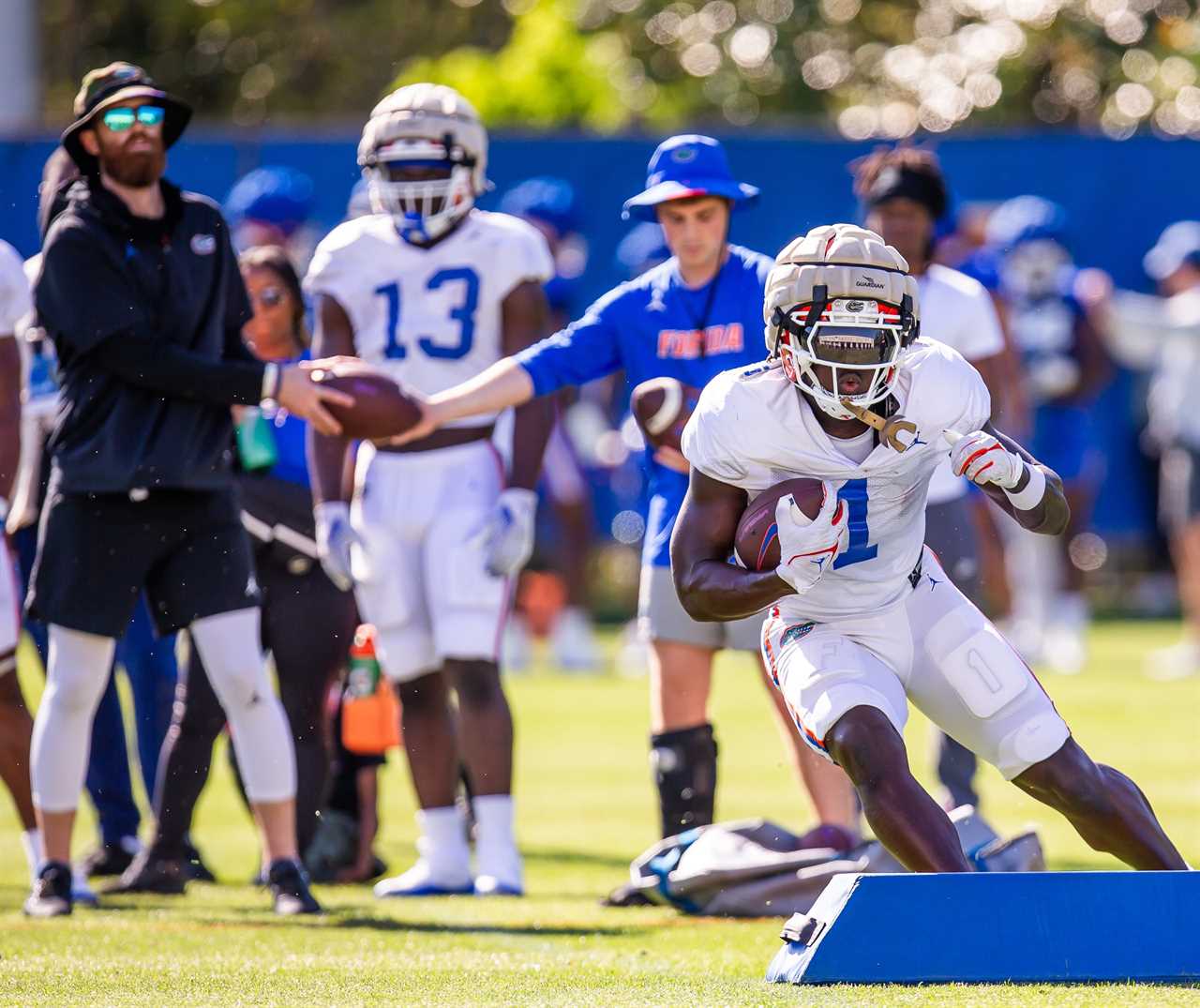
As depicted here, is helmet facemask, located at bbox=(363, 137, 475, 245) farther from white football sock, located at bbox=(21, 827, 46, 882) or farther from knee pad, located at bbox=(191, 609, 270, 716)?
white football sock, located at bbox=(21, 827, 46, 882)

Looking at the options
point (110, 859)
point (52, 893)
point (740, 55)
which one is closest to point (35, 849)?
point (52, 893)

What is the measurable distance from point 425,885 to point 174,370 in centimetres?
176

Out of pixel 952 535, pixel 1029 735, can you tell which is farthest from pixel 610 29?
pixel 1029 735

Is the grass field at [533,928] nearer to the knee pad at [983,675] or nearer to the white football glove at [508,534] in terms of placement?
the knee pad at [983,675]

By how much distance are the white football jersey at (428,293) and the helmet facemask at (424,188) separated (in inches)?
2.3

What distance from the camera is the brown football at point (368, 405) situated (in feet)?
19.8

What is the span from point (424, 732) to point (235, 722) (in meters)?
0.79

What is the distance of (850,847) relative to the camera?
20.0 feet

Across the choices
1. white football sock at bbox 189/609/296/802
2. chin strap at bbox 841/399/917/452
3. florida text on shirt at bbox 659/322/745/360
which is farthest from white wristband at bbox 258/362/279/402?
chin strap at bbox 841/399/917/452

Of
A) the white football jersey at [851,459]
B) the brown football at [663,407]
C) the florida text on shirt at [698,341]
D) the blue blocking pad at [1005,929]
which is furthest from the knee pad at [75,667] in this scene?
the blue blocking pad at [1005,929]

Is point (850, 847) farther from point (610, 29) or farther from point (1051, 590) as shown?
point (610, 29)

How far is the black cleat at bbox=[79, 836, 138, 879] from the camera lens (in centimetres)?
700

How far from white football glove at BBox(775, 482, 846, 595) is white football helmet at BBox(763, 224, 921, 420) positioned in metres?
0.32

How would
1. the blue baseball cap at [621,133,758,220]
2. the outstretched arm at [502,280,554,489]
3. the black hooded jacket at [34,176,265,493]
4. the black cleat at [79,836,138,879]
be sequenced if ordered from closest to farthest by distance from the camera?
the black hooded jacket at [34,176,265,493] < the blue baseball cap at [621,133,758,220] < the outstretched arm at [502,280,554,489] < the black cleat at [79,836,138,879]
